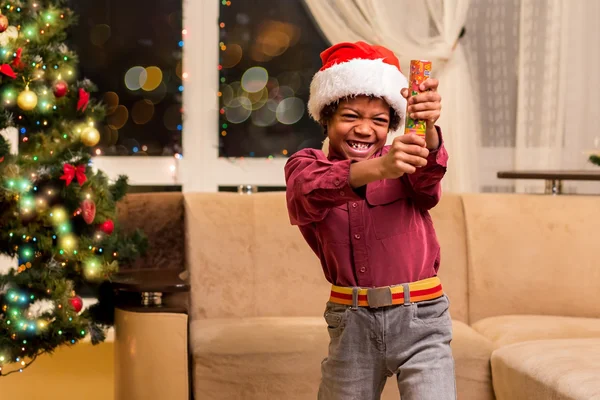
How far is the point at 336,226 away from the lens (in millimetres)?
1808

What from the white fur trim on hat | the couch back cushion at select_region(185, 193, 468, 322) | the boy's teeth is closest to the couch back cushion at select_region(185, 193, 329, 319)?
the couch back cushion at select_region(185, 193, 468, 322)

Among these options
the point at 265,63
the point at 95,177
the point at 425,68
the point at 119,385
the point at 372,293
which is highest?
the point at 265,63

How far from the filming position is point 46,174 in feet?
9.37

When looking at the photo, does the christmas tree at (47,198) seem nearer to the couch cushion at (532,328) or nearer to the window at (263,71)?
the window at (263,71)

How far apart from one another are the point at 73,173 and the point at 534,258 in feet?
5.86

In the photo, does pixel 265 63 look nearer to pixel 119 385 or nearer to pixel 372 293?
pixel 119 385

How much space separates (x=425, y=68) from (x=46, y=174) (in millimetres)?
1740

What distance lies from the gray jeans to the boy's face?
351 mm

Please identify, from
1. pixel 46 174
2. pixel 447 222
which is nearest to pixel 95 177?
pixel 46 174

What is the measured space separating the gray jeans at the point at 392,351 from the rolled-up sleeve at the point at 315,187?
237mm

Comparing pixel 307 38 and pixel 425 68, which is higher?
pixel 307 38

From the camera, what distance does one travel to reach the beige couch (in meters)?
2.82

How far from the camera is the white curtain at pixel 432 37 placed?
3.89 metres

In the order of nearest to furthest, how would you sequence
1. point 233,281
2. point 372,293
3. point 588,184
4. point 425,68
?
1. point 425,68
2. point 372,293
3. point 233,281
4. point 588,184
